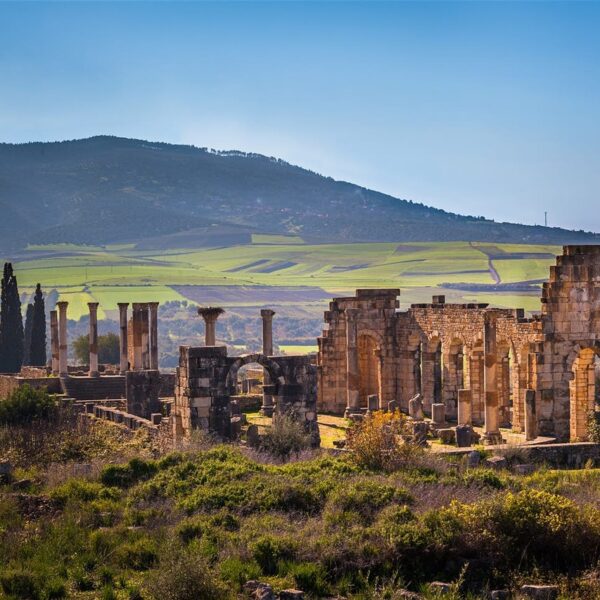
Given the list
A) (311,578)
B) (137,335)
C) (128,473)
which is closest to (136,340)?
(137,335)

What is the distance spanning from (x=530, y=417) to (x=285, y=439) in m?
8.40

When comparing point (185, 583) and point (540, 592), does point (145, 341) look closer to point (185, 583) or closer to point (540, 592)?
point (185, 583)

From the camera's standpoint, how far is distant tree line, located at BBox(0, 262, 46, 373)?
229 feet

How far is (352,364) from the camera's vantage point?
151 feet

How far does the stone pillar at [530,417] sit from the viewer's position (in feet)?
120

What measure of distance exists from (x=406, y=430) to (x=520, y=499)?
29.5 feet

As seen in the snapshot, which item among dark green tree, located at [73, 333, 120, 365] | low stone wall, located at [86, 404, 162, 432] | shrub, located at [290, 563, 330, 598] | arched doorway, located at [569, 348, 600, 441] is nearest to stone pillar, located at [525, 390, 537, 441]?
arched doorway, located at [569, 348, 600, 441]

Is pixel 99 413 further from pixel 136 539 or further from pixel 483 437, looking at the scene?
pixel 136 539

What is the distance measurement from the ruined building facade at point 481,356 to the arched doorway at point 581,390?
0.09 ft

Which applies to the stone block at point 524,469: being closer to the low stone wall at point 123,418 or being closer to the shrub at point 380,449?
the shrub at point 380,449

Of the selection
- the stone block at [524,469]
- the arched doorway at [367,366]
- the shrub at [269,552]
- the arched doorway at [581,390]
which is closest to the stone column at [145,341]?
the arched doorway at [367,366]

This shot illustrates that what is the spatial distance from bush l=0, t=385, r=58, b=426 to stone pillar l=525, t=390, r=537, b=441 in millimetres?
12291

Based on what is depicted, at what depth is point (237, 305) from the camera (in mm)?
188500

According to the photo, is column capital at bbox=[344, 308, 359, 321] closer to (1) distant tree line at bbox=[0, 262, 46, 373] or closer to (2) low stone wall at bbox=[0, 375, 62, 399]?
(2) low stone wall at bbox=[0, 375, 62, 399]
